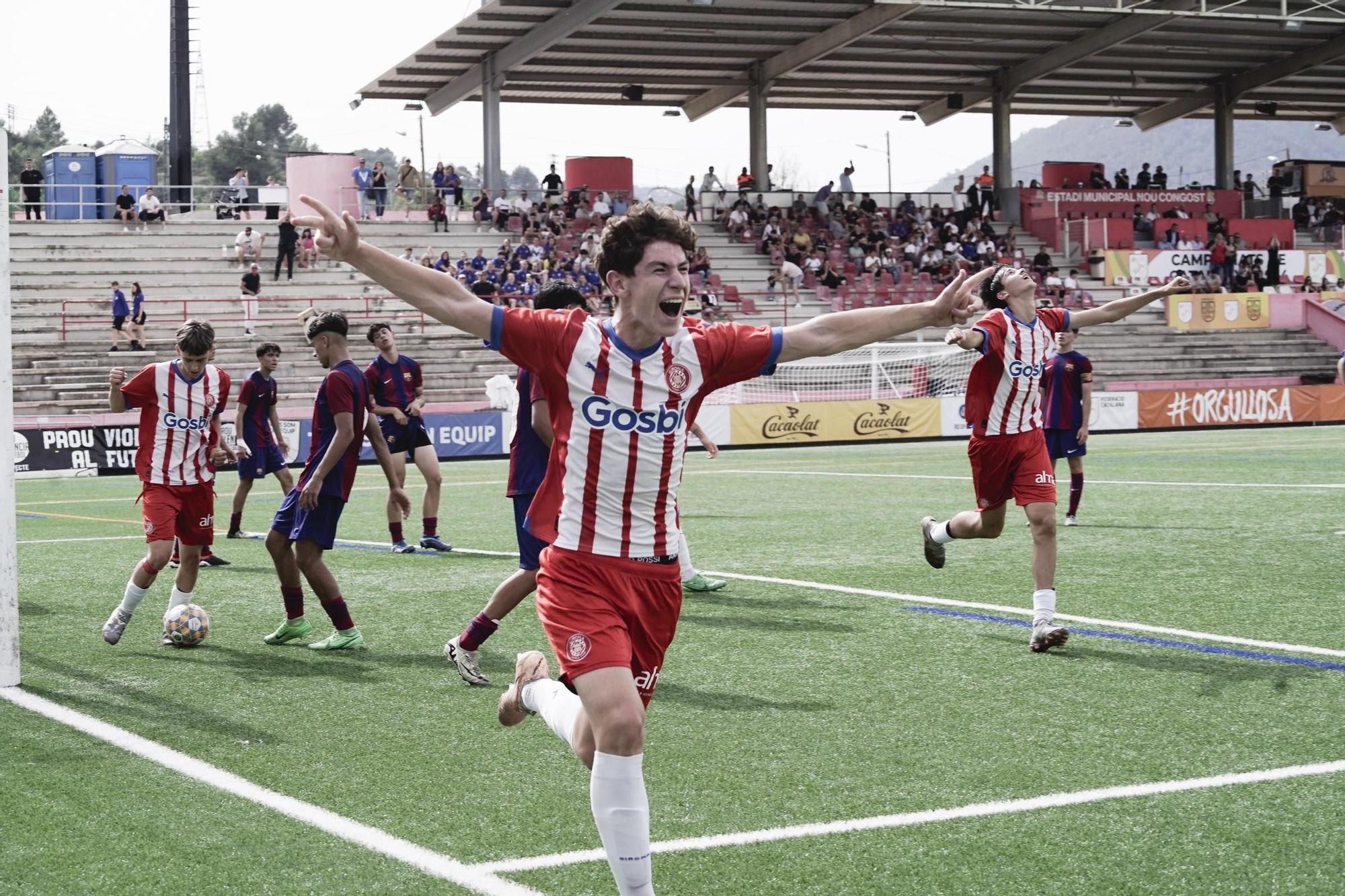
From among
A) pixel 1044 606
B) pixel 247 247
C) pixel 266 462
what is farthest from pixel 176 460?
pixel 247 247

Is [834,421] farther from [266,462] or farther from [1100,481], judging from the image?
[266,462]

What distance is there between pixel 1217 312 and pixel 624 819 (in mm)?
42213

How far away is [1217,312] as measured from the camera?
141ft

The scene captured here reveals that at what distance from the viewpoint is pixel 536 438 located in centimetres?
788

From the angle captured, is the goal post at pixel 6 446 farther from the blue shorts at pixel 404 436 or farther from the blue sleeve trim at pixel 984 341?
the blue shorts at pixel 404 436

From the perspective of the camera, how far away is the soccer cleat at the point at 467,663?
7500 millimetres

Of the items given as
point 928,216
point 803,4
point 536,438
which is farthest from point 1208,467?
point 928,216

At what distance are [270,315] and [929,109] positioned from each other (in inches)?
1032

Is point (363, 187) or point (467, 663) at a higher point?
point (363, 187)

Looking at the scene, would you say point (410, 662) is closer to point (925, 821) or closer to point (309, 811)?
point (309, 811)

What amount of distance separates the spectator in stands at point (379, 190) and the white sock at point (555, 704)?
39041 millimetres

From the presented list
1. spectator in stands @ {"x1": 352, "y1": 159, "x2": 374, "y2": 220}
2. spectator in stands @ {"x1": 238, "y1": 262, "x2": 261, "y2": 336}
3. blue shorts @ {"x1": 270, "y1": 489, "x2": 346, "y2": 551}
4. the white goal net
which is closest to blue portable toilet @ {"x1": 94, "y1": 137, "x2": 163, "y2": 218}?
spectator in stands @ {"x1": 352, "y1": 159, "x2": 374, "y2": 220}

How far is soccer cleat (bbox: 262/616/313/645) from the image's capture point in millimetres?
8914

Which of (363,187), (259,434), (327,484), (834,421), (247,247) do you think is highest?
(363,187)
